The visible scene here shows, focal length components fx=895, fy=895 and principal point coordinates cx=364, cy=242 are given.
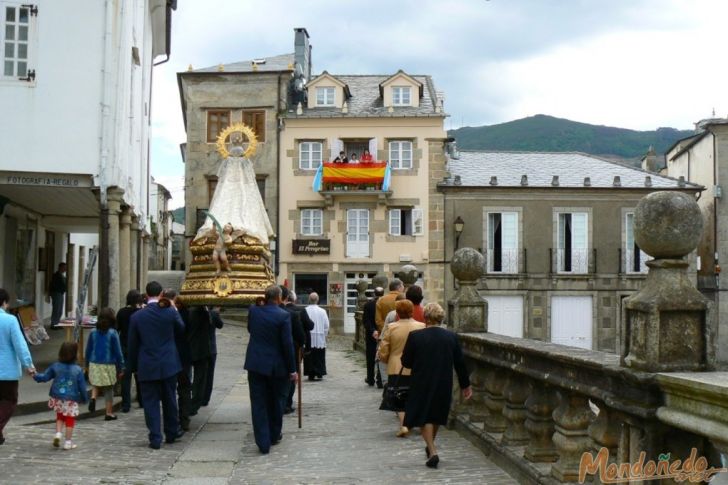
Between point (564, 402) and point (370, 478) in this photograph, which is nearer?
point (564, 402)

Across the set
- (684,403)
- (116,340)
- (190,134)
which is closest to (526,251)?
(190,134)

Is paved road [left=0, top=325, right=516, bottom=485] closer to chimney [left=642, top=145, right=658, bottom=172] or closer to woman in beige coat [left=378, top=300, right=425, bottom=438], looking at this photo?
woman in beige coat [left=378, top=300, right=425, bottom=438]

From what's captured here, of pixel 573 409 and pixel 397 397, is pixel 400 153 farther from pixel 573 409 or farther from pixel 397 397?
pixel 573 409

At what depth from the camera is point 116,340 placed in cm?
1224

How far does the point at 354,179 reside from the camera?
38219mm

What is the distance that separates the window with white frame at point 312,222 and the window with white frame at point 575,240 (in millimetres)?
10391

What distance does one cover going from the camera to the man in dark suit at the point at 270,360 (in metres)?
10.1

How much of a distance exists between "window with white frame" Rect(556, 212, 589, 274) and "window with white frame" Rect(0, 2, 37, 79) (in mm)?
28050

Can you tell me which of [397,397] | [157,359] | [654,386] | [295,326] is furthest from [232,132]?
[654,386]

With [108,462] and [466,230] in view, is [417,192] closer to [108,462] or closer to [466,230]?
[466,230]

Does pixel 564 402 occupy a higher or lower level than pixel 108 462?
higher

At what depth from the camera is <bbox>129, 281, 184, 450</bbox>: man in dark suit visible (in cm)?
1020

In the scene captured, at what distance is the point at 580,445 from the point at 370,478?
246 cm

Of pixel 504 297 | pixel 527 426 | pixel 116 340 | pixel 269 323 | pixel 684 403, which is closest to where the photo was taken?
pixel 684 403
